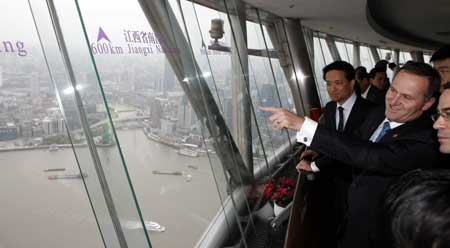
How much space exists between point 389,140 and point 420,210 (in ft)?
3.31

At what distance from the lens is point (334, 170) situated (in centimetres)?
250

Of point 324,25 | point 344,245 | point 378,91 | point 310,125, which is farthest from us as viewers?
point 324,25

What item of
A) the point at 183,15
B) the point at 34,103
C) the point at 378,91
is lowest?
the point at 378,91

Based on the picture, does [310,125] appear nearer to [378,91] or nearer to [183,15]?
[183,15]

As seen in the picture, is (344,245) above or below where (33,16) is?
below

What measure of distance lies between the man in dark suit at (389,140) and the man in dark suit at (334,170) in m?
0.51

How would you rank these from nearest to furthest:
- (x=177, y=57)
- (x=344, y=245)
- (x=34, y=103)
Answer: (x=34, y=103), (x=344, y=245), (x=177, y=57)

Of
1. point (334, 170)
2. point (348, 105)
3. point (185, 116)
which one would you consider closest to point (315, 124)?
point (334, 170)

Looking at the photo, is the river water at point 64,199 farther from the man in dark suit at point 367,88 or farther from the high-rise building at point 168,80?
the man in dark suit at point 367,88

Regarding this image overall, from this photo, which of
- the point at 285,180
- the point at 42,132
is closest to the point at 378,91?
the point at 285,180

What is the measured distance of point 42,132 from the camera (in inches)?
67.4

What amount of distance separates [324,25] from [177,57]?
6668 millimetres

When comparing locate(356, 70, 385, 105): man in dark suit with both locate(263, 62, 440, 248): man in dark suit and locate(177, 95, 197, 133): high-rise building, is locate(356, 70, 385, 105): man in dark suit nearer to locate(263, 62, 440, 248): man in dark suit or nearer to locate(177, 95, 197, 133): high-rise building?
locate(177, 95, 197, 133): high-rise building

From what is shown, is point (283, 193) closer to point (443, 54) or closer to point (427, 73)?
point (443, 54)
